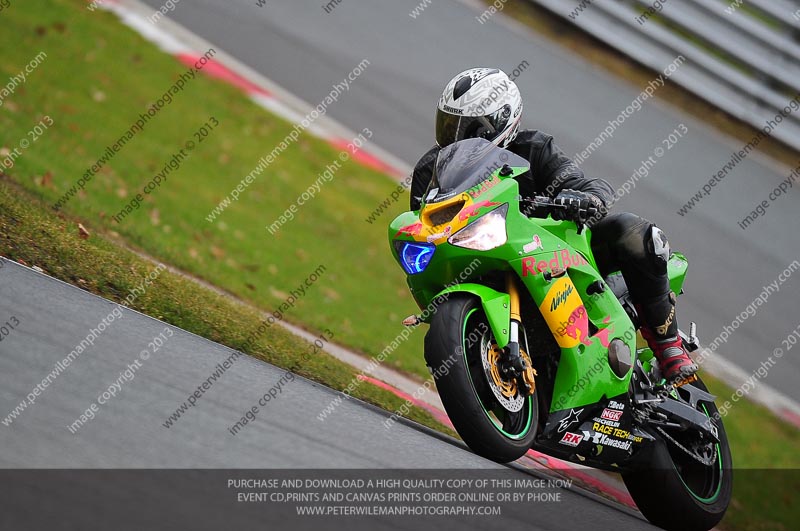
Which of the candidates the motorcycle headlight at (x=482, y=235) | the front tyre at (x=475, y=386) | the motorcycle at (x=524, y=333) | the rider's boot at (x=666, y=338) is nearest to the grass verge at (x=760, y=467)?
the rider's boot at (x=666, y=338)

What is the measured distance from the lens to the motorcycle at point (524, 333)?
4.54 meters

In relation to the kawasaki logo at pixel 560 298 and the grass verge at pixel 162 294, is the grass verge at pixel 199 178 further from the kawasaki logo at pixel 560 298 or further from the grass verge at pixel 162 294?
the kawasaki logo at pixel 560 298

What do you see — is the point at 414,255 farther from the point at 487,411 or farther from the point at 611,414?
the point at 611,414

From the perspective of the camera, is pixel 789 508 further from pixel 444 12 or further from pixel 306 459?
pixel 444 12

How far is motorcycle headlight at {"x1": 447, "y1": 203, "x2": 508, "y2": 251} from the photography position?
15.1 feet

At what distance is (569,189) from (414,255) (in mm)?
937

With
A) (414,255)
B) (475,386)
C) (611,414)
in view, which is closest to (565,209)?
(414,255)

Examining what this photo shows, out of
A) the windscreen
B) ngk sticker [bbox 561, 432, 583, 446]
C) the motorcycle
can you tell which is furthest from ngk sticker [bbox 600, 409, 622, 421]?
the windscreen

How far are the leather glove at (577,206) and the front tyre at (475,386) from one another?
678mm

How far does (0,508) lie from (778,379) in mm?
8873

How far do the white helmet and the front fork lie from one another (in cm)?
87

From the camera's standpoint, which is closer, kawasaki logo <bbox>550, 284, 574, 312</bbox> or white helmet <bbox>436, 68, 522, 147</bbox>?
kawasaki logo <bbox>550, 284, 574, 312</bbox>

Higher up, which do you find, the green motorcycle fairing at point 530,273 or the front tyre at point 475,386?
the green motorcycle fairing at point 530,273

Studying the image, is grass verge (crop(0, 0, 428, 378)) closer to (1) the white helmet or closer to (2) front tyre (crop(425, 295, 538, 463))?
(1) the white helmet
